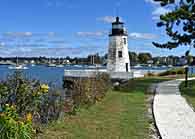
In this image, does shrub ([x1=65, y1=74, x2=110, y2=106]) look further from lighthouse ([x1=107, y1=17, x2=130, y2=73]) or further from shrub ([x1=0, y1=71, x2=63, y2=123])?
lighthouse ([x1=107, y1=17, x2=130, y2=73])

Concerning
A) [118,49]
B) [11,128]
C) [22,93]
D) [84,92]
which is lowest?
[84,92]

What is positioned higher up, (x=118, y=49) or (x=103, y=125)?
(x=118, y=49)

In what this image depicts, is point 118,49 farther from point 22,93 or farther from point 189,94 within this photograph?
point 22,93

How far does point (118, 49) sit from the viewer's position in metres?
50.1

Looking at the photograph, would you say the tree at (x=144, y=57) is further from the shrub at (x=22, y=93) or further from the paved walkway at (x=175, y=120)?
the shrub at (x=22, y=93)

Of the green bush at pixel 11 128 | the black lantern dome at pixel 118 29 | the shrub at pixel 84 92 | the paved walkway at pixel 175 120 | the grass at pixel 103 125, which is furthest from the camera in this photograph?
the black lantern dome at pixel 118 29

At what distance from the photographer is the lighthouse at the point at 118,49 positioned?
49719 mm

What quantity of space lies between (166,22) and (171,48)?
8.02ft

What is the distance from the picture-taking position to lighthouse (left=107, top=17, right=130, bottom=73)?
4972 centimetres

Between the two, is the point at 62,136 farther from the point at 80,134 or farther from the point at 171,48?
the point at 171,48

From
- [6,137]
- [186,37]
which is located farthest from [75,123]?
[186,37]

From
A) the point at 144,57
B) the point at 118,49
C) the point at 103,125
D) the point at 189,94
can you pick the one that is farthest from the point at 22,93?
the point at 144,57

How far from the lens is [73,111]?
13.7 metres

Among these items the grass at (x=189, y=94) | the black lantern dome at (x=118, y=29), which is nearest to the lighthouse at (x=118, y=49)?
the black lantern dome at (x=118, y=29)
